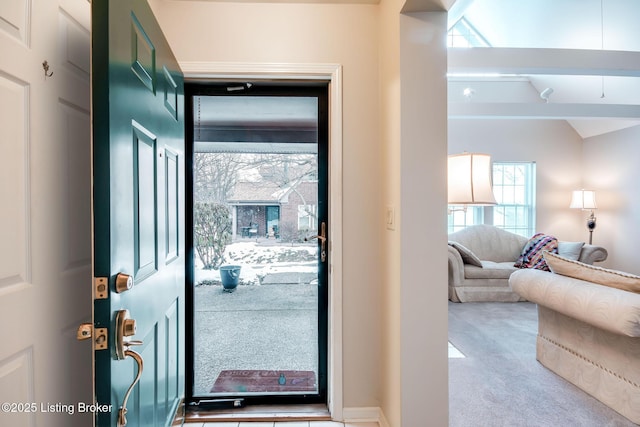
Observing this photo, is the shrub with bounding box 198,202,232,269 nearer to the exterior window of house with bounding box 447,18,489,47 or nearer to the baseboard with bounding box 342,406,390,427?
the baseboard with bounding box 342,406,390,427

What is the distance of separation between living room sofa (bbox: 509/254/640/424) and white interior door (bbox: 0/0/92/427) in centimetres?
255

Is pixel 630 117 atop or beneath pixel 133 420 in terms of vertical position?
atop

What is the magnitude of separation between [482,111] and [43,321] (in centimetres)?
470

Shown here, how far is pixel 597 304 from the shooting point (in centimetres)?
189

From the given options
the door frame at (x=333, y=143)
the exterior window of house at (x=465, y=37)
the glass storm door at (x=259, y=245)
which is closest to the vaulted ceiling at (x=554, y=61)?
the exterior window of house at (x=465, y=37)

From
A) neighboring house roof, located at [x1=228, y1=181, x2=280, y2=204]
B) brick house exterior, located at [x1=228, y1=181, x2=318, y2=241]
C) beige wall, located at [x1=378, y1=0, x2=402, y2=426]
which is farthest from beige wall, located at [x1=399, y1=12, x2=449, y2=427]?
neighboring house roof, located at [x1=228, y1=181, x2=280, y2=204]

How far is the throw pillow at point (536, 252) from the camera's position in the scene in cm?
452

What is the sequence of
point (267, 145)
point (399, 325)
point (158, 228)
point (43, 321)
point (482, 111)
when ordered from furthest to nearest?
point (482, 111) → point (267, 145) → point (399, 325) → point (158, 228) → point (43, 321)

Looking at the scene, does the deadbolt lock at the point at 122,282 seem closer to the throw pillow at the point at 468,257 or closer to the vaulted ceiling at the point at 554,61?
the vaulted ceiling at the point at 554,61

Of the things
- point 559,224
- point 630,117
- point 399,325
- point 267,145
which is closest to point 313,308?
point 399,325

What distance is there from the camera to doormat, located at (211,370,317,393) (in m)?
2.01

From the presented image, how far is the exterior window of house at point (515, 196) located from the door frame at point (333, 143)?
453 cm

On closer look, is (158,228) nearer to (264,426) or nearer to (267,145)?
(267,145)

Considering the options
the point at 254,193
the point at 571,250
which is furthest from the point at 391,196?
the point at 571,250
